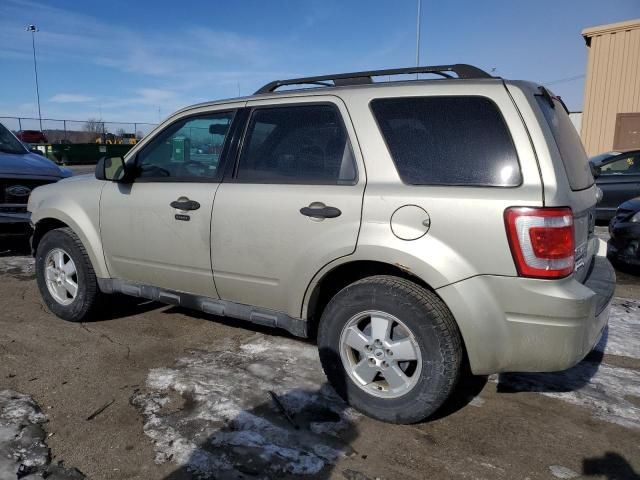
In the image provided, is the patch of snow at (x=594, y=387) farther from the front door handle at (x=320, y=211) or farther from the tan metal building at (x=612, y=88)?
the tan metal building at (x=612, y=88)

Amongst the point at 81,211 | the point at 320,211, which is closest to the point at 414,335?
the point at 320,211

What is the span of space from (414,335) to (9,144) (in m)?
7.52

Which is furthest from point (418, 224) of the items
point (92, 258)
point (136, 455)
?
point (92, 258)

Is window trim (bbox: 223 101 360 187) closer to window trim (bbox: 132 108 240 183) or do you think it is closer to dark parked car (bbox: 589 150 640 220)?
window trim (bbox: 132 108 240 183)

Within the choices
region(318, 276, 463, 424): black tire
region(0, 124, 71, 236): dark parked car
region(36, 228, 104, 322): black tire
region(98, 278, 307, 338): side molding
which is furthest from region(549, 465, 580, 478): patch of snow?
region(0, 124, 71, 236): dark parked car

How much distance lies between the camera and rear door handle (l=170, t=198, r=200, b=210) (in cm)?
355

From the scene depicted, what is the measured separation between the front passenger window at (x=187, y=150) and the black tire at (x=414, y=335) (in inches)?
55.5

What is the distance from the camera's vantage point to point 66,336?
13.9ft

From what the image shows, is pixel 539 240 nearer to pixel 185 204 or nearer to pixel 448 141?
pixel 448 141

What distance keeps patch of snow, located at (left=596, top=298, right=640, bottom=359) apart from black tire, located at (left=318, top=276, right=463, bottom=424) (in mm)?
1981

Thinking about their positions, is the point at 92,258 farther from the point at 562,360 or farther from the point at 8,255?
A: the point at 8,255

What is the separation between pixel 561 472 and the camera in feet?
8.21

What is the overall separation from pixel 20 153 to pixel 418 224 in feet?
23.5

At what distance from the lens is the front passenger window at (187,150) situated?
367 centimetres
